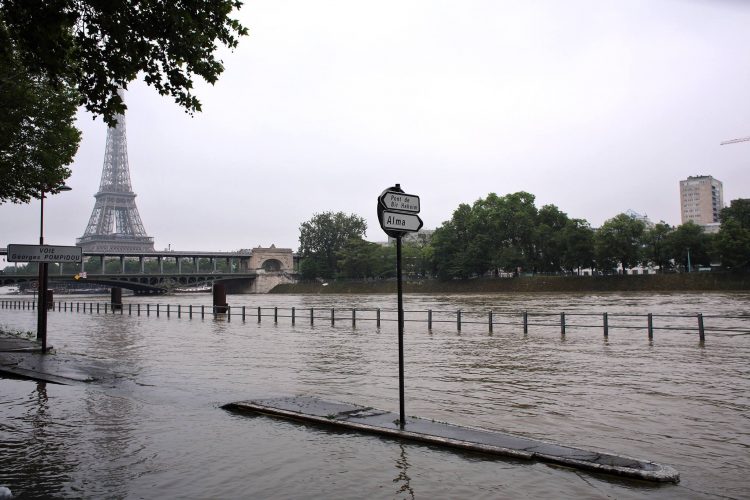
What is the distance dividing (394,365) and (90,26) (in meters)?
10.3

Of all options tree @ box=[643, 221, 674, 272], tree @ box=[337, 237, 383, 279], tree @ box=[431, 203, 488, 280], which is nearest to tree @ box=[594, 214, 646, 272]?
tree @ box=[643, 221, 674, 272]

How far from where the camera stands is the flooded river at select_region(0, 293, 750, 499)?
578 cm

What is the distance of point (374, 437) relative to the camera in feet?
24.8

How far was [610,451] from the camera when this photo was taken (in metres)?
7.29

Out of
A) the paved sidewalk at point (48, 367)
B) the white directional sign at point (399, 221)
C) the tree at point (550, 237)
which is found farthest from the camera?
the tree at point (550, 237)

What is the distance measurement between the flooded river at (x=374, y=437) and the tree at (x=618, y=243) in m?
79.6

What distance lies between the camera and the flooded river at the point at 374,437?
19.0 ft

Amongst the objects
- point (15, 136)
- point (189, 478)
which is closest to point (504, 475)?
point (189, 478)

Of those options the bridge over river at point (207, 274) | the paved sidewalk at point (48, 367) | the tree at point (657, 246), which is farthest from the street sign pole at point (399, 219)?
the bridge over river at point (207, 274)

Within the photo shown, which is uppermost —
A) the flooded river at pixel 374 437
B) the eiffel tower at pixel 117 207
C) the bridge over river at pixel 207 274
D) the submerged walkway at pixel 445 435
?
the eiffel tower at pixel 117 207

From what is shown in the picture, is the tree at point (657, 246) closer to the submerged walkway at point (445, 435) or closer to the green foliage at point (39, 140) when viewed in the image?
the green foliage at point (39, 140)

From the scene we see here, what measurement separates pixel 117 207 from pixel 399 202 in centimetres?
18390

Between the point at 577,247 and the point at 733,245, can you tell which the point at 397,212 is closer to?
the point at 733,245

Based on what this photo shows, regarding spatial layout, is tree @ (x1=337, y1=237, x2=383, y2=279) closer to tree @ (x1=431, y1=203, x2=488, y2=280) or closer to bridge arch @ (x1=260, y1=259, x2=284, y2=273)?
tree @ (x1=431, y1=203, x2=488, y2=280)
